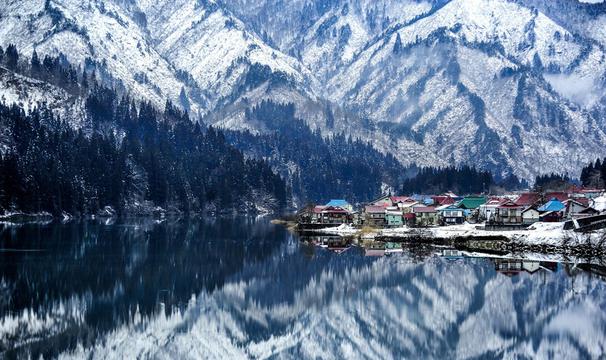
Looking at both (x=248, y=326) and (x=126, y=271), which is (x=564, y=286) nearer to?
(x=248, y=326)

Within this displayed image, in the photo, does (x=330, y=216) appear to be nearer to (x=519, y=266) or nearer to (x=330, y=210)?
(x=330, y=210)

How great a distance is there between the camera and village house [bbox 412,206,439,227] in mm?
155250

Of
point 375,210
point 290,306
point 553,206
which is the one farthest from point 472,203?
point 290,306

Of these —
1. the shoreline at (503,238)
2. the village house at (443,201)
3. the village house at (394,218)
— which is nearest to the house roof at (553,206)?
the shoreline at (503,238)

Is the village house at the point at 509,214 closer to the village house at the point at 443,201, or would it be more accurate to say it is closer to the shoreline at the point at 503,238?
the shoreline at the point at 503,238

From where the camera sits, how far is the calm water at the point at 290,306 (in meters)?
55.2

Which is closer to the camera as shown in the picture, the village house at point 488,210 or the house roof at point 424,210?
the village house at point 488,210

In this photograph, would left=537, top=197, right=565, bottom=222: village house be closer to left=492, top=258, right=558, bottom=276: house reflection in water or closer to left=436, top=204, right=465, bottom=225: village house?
left=436, top=204, right=465, bottom=225: village house

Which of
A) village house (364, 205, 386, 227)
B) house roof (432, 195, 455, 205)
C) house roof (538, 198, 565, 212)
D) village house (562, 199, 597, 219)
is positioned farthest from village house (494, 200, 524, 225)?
house roof (432, 195, 455, 205)

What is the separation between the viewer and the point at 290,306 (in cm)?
7406

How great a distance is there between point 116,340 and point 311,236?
91.5 metres

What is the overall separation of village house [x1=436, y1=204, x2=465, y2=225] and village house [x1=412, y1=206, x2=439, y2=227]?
5.40ft

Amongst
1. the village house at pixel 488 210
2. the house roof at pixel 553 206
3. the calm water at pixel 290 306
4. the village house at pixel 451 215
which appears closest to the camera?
the calm water at pixel 290 306

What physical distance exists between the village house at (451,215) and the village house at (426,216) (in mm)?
1645
